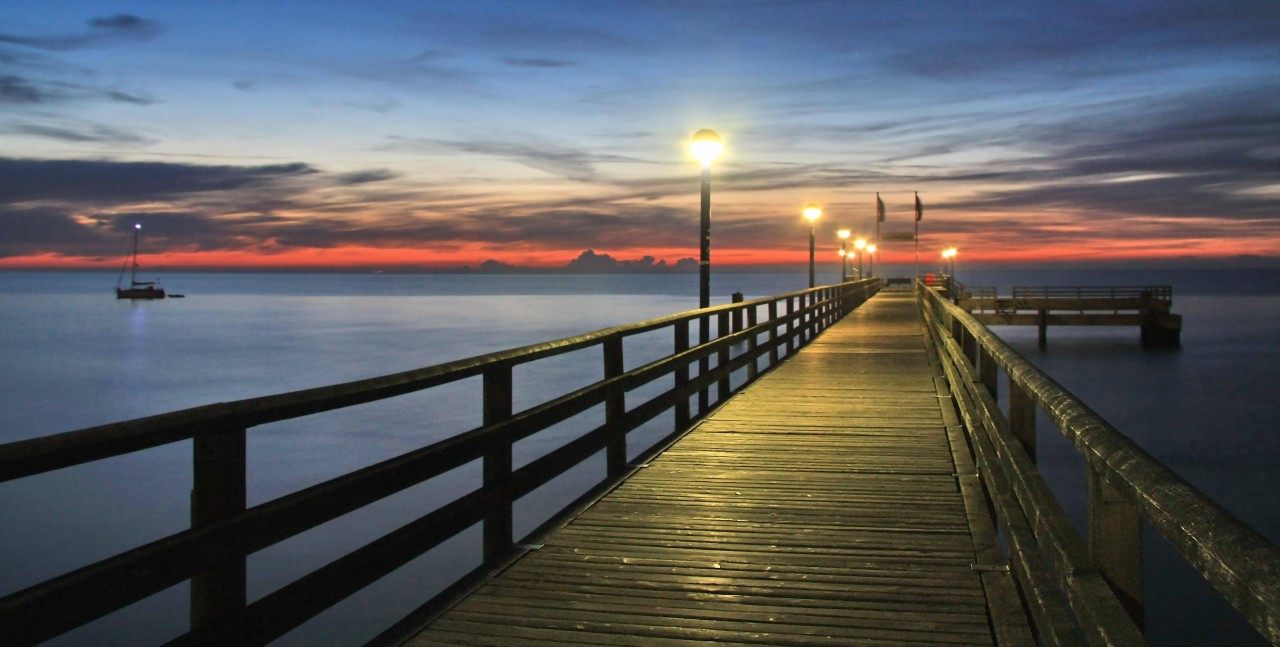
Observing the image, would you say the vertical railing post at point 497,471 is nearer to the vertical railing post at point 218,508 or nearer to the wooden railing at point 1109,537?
the vertical railing post at point 218,508

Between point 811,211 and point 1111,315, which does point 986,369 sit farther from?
point 1111,315

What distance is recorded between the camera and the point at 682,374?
863 centimetres

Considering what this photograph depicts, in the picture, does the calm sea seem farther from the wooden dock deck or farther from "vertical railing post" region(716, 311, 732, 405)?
the wooden dock deck

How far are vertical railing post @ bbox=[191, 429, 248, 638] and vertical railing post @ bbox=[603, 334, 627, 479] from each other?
352cm

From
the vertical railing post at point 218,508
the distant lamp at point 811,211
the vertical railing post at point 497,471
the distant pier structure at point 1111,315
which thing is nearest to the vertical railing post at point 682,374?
the vertical railing post at point 497,471

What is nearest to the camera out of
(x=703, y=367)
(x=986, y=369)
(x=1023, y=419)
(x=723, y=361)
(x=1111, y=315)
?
(x=1023, y=419)

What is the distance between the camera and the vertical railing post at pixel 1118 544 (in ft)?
7.04

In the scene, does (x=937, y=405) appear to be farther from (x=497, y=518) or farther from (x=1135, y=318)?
(x=1135, y=318)

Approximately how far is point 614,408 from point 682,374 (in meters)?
2.32

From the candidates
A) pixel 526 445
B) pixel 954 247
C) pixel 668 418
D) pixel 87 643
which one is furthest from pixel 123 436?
pixel 954 247

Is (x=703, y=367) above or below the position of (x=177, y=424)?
below

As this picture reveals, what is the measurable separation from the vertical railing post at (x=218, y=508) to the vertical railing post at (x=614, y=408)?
3520 mm

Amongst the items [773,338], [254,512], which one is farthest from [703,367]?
[254,512]

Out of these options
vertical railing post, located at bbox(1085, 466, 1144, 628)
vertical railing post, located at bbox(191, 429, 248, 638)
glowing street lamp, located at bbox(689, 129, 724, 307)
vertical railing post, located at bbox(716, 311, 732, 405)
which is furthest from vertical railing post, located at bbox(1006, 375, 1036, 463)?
glowing street lamp, located at bbox(689, 129, 724, 307)
